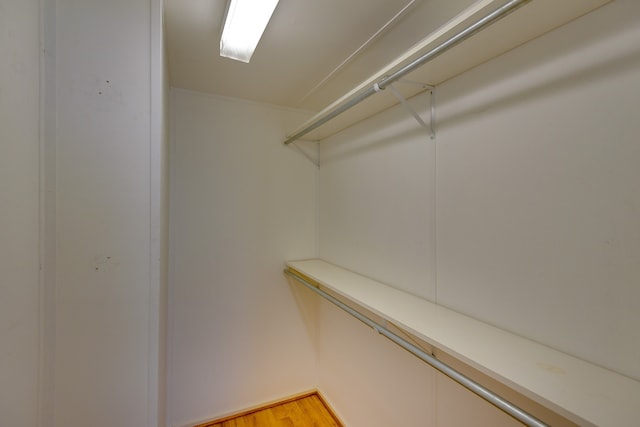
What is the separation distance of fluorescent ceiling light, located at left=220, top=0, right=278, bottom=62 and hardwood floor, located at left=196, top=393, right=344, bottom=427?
2.49 meters

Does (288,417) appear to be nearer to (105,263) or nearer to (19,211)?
(105,263)

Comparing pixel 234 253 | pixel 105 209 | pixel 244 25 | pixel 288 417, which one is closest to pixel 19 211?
pixel 105 209

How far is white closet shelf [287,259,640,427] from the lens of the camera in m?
0.60

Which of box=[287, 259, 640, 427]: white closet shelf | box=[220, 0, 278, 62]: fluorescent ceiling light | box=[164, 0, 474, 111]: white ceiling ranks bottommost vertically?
box=[287, 259, 640, 427]: white closet shelf

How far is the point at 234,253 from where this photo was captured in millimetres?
2152

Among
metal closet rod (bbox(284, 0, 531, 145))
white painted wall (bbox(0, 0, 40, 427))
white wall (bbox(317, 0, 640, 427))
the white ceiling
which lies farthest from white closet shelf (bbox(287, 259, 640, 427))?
the white ceiling

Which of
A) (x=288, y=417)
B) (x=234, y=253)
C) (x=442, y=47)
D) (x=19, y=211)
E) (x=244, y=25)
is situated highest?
(x=244, y=25)

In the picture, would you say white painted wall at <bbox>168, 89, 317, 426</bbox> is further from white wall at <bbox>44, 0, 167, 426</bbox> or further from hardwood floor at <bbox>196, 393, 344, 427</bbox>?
white wall at <bbox>44, 0, 167, 426</bbox>

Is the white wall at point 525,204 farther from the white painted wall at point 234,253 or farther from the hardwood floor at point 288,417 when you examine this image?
the white painted wall at point 234,253

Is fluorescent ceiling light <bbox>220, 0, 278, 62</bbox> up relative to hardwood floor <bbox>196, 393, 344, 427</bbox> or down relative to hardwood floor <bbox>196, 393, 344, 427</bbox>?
up

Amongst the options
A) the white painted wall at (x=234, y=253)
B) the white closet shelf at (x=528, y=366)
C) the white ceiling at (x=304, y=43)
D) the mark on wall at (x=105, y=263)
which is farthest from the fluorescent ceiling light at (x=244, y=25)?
the white closet shelf at (x=528, y=366)

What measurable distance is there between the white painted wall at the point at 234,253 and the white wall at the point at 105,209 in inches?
38.3

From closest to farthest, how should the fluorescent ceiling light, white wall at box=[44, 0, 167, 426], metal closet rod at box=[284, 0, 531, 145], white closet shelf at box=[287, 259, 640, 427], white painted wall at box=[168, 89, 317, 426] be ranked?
1. white closet shelf at box=[287, 259, 640, 427]
2. metal closet rod at box=[284, 0, 531, 145]
3. white wall at box=[44, 0, 167, 426]
4. the fluorescent ceiling light
5. white painted wall at box=[168, 89, 317, 426]

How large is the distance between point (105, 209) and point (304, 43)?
1.18m
